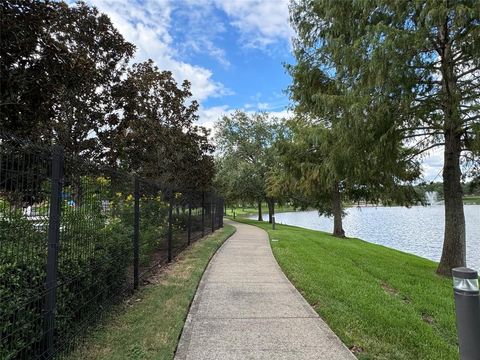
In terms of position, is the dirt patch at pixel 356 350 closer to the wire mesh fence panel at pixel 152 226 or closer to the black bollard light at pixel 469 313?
the black bollard light at pixel 469 313

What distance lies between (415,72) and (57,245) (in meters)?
8.10

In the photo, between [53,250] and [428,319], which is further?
[428,319]

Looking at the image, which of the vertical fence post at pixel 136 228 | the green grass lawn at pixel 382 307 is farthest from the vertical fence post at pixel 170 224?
→ the green grass lawn at pixel 382 307

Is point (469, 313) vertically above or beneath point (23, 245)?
beneath

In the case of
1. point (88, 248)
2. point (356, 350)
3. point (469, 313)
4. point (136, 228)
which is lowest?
point (356, 350)

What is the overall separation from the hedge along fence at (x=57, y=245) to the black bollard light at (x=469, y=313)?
339cm

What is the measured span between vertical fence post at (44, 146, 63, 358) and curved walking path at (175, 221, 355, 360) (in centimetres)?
129

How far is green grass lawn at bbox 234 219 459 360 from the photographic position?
4578mm

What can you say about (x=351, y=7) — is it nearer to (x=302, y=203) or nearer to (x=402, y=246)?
(x=402, y=246)

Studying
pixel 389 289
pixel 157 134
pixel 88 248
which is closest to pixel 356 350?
pixel 88 248

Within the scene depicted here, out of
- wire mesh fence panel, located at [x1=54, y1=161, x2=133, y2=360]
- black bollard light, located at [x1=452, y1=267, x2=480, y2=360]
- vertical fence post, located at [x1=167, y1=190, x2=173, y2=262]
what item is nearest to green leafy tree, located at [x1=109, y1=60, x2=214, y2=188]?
vertical fence post, located at [x1=167, y1=190, x2=173, y2=262]

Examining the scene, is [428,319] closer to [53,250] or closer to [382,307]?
[382,307]

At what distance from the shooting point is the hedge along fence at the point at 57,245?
3.19 m

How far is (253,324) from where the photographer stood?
5.21 m
